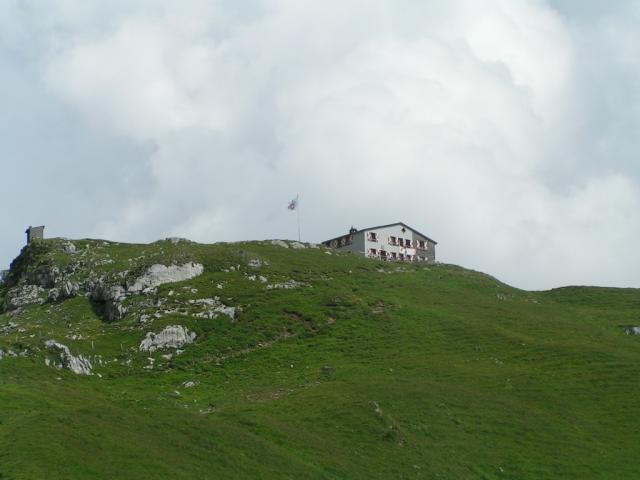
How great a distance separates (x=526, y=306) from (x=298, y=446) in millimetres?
62997

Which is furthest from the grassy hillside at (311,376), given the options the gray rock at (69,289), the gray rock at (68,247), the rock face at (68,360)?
the gray rock at (69,289)

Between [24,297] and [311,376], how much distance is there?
156ft

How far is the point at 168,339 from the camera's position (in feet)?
306

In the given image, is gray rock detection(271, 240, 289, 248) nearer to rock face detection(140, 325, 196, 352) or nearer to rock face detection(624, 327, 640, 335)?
rock face detection(140, 325, 196, 352)

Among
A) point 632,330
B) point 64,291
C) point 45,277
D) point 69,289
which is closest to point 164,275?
point 69,289

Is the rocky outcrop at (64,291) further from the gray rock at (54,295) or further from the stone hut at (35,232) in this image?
the stone hut at (35,232)

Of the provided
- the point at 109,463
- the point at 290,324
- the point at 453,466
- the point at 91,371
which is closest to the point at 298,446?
the point at 453,466

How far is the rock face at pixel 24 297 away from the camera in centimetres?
11156

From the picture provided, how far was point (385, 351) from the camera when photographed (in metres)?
93.2

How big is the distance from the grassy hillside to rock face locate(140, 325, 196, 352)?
1.01m

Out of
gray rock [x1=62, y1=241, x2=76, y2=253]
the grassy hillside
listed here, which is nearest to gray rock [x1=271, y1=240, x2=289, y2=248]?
the grassy hillside

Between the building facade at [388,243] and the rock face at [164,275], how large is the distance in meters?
51.5

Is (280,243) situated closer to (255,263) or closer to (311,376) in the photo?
(255,263)

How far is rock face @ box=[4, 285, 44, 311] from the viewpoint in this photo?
112 m
